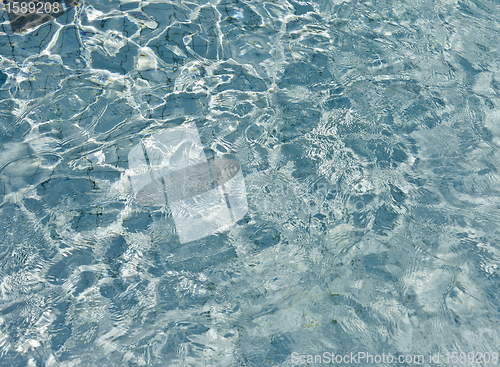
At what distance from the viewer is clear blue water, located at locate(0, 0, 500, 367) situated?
92.1 inches

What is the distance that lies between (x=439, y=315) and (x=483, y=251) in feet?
2.02

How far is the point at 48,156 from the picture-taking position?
3.03m

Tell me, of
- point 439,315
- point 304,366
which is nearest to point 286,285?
point 304,366

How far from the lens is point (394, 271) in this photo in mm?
2535

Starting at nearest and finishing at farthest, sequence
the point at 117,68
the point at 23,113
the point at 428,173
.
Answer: the point at 428,173
the point at 23,113
the point at 117,68

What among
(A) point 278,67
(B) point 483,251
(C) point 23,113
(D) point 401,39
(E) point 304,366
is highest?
(D) point 401,39

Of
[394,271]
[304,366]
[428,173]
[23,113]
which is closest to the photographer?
[304,366]

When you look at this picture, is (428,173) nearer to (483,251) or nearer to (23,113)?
(483,251)

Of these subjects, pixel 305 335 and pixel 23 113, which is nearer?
pixel 305 335

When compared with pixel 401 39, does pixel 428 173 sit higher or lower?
lower

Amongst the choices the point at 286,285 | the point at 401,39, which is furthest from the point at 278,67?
the point at 286,285

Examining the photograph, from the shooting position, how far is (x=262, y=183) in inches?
114

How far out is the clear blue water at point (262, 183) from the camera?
7.68 ft

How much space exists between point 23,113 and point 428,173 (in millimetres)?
3443
